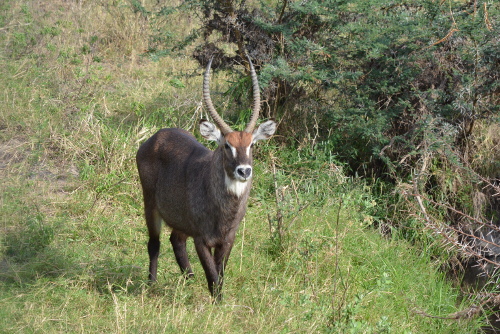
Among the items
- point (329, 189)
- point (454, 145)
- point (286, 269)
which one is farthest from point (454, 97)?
point (286, 269)

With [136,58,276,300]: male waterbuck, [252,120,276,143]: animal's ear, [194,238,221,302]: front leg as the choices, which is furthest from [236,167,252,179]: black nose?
[194,238,221,302]: front leg

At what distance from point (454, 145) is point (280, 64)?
2362 millimetres

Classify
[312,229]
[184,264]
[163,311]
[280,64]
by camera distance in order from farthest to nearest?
[280,64], [312,229], [184,264], [163,311]

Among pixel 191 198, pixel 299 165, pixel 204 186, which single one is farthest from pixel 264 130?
pixel 299 165

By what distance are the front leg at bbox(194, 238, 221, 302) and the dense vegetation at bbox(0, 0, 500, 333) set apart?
0.21m

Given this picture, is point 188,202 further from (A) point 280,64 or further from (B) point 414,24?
(B) point 414,24

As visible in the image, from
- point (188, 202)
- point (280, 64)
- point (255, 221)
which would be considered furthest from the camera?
point (280, 64)

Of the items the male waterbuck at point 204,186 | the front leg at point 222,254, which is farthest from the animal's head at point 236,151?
the front leg at point 222,254

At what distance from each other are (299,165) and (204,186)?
2.90 metres

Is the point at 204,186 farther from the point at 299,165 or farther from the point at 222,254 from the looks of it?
the point at 299,165

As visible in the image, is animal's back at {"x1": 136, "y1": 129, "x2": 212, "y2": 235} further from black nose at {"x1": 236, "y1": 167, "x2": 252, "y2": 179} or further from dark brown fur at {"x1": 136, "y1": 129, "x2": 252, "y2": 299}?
black nose at {"x1": 236, "y1": 167, "x2": 252, "y2": 179}

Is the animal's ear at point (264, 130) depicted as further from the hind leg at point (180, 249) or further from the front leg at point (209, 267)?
the hind leg at point (180, 249)

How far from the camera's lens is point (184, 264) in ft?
16.8

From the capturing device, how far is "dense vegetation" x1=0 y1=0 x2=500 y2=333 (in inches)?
200
